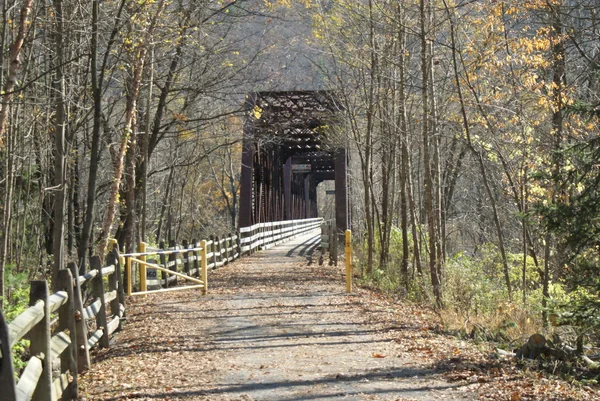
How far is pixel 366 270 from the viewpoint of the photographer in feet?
66.9

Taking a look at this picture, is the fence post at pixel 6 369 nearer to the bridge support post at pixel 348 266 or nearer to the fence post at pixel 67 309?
the fence post at pixel 67 309

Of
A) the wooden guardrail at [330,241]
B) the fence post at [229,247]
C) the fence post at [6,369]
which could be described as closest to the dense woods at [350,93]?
the wooden guardrail at [330,241]

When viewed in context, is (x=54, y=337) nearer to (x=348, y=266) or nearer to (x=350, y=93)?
(x=348, y=266)

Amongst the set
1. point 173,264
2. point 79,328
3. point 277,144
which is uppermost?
point 277,144

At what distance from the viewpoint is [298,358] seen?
316 inches

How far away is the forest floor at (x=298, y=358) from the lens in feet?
21.4

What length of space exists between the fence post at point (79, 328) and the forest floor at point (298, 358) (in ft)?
0.50

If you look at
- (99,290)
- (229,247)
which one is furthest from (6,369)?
(229,247)

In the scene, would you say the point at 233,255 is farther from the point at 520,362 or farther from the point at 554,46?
the point at 520,362

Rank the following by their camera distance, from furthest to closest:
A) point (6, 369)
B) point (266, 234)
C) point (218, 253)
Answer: point (266, 234)
point (218, 253)
point (6, 369)

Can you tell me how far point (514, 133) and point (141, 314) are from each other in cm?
976

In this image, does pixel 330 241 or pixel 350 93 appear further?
pixel 330 241

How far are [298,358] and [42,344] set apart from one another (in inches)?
126

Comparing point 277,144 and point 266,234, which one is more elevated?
point 277,144
